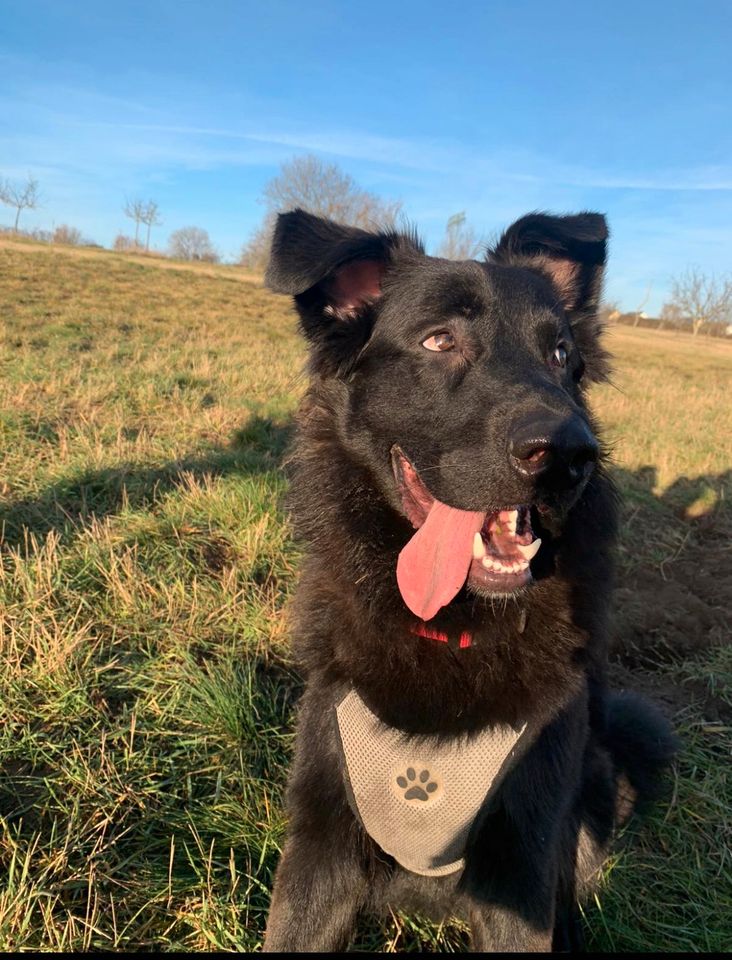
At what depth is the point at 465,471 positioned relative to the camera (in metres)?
1.85

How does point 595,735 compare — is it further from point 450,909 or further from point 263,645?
point 263,645

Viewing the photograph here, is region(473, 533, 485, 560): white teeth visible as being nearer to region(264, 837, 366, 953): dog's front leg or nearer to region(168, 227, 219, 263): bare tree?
region(264, 837, 366, 953): dog's front leg

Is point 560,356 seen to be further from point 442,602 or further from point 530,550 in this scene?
point 442,602

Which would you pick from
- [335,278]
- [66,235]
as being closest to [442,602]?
[335,278]

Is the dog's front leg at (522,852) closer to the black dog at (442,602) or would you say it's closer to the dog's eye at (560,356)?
the black dog at (442,602)

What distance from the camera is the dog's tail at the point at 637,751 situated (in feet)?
8.68

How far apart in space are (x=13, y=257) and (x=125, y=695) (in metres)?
27.2

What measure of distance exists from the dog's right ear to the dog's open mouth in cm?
68

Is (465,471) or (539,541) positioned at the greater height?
(465,471)

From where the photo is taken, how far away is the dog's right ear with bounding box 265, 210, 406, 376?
6.85 feet

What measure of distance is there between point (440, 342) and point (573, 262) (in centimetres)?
90

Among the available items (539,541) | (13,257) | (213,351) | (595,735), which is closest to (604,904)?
(595,735)

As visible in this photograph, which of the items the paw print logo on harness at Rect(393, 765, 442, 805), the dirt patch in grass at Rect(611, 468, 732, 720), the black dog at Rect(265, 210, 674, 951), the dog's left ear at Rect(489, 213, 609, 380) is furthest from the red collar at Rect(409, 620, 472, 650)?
the dirt patch in grass at Rect(611, 468, 732, 720)

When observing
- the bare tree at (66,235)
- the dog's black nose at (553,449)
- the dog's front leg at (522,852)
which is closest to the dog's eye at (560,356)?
the dog's black nose at (553,449)
